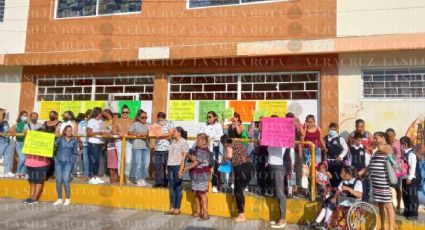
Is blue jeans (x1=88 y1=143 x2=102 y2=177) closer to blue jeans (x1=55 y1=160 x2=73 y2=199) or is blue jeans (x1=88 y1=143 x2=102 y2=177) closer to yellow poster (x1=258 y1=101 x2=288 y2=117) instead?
blue jeans (x1=55 y1=160 x2=73 y2=199)

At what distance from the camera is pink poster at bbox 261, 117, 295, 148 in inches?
255

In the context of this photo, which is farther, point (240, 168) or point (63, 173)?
point (63, 173)

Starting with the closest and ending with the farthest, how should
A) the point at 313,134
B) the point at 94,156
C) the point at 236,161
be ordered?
the point at 236,161
the point at 313,134
the point at 94,156

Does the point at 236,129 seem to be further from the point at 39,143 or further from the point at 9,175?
the point at 9,175

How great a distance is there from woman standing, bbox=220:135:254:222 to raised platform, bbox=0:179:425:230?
285 mm

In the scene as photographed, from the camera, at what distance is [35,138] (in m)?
7.86

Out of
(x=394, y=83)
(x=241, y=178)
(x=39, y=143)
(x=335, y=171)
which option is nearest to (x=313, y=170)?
(x=335, y=171)

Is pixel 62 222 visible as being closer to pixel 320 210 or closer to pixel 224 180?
pixel 224 180

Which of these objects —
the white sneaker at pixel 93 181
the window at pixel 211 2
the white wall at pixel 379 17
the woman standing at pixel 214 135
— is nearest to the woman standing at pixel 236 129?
the woman standing at pixel 214 135

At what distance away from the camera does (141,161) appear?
8.12 metres

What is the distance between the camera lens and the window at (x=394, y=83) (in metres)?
8.38

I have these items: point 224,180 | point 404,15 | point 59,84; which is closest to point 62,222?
point 224,180

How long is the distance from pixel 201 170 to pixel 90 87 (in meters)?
5.79

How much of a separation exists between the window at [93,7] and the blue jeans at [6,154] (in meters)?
4.52
